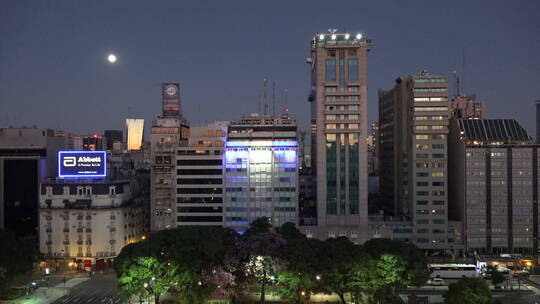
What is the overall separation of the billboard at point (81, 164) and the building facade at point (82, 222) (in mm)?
2054

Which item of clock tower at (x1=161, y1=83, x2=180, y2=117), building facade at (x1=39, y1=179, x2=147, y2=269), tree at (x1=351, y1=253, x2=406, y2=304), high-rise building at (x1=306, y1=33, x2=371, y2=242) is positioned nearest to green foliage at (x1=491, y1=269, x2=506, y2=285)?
tree at (x1=351, y1=253, x2=406, y2=304)

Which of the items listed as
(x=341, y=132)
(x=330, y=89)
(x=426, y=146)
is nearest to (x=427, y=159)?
(x=426, y=146)

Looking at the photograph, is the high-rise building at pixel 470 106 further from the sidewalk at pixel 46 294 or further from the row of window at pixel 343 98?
the sidewalk at pixel 46 294

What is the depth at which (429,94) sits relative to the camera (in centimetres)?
11212

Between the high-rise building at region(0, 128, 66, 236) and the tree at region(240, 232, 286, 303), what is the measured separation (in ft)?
196

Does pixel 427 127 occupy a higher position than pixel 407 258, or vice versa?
pixel 427 127

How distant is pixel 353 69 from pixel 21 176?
73.5 m

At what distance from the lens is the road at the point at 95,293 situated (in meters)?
76.3

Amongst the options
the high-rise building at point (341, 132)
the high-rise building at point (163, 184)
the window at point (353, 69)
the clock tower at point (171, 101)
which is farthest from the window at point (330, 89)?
the clock tower at point (171, 101)

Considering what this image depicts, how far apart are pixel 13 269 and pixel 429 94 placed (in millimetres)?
85007

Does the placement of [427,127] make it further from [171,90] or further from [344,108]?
[171,90]

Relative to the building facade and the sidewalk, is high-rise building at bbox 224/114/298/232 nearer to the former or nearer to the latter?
the building facade

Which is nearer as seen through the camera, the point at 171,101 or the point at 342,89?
the point at 342,89

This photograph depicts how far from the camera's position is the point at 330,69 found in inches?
4326
